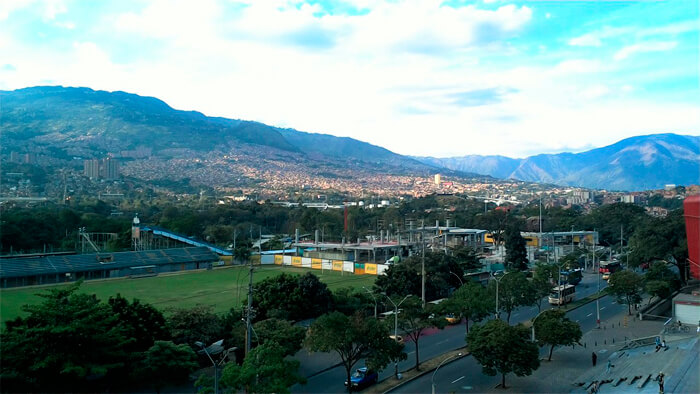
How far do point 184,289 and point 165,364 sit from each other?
22.1 metres

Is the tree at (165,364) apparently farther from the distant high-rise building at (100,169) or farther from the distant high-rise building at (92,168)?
the distant high-rise building at (92,168)

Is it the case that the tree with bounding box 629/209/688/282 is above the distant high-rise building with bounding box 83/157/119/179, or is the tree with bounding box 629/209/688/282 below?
below

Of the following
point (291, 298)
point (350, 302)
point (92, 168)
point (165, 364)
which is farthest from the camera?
point (92, 168)

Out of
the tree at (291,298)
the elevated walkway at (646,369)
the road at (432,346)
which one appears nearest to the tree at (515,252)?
the road at (432,346)

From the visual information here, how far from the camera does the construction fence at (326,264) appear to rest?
152ft

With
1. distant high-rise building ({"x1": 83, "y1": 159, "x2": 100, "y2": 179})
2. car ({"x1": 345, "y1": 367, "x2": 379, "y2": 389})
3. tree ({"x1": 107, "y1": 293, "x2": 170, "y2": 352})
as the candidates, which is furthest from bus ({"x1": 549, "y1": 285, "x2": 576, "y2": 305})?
distant high-rise building ({"x1": 83, "y1": 159, "x2": 100, "y2": 179})

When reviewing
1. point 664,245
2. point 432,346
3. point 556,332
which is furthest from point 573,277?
point 556,332

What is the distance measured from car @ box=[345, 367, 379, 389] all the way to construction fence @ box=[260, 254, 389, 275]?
26.3m

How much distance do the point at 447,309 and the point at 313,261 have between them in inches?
1116

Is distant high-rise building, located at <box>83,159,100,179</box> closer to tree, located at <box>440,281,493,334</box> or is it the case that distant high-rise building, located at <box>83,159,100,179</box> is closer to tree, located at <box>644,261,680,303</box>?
tree, located at <box>440,281,493,334</box>

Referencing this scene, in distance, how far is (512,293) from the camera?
26.3 metres

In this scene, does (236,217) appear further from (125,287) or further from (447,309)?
(447,309)

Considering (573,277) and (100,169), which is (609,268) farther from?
(100,169)

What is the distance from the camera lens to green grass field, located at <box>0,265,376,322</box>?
31375 mm
